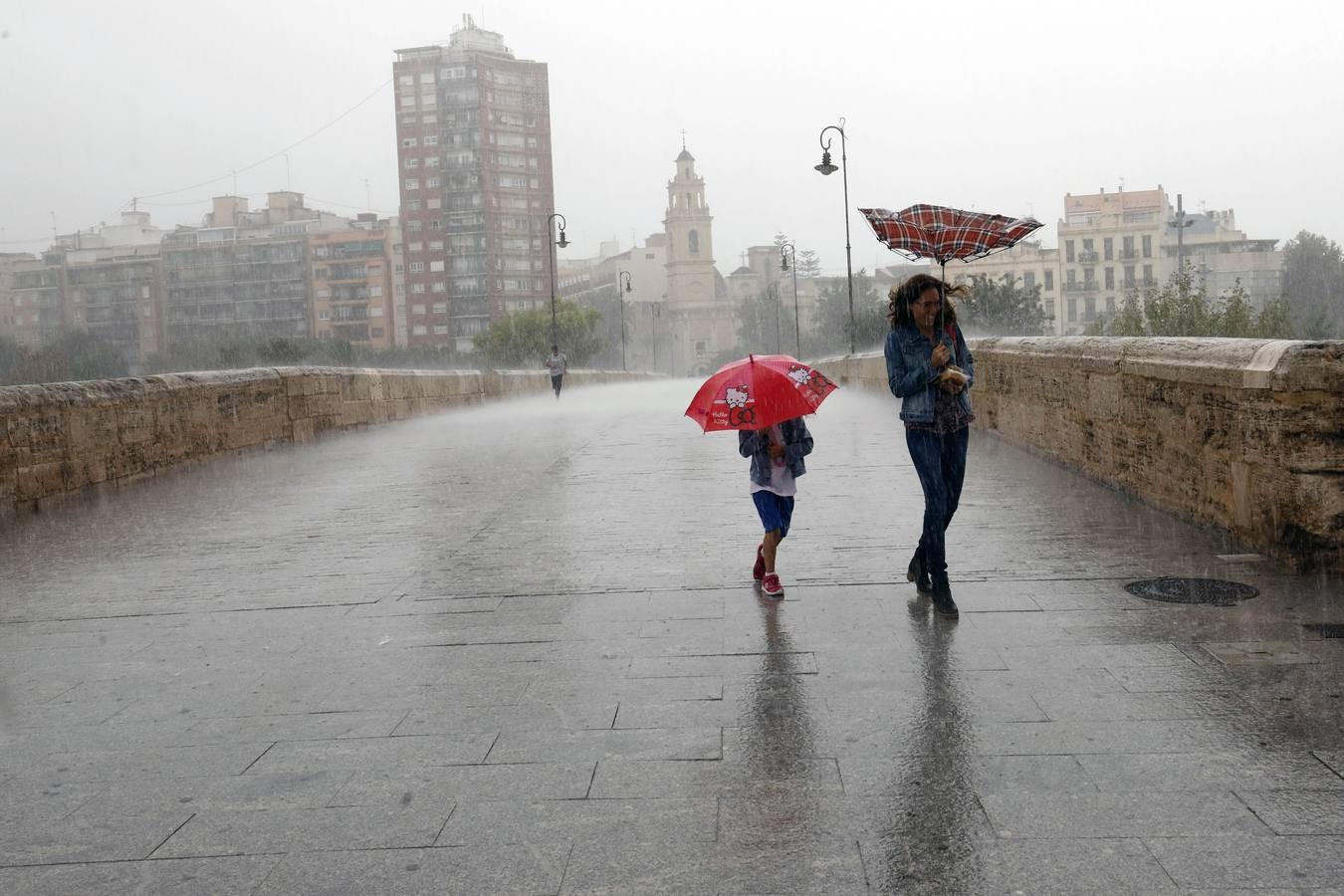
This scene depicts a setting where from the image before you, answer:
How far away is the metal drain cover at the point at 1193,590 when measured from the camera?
5348mm

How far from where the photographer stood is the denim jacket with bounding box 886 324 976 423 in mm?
5523

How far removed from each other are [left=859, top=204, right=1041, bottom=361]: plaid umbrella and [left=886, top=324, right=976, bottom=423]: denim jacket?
0.43m

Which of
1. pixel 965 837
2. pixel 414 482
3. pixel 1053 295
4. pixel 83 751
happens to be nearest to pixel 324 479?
pixel 414 482

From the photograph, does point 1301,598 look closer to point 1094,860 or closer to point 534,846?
point 1094,860

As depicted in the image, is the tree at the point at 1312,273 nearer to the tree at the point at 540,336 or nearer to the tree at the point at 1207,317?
the tree at the point at 1207,317

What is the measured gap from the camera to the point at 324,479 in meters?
11.6

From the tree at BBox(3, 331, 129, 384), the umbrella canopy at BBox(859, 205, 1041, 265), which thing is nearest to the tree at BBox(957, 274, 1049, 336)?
the tree at BBox(3, 331, 129, 384)

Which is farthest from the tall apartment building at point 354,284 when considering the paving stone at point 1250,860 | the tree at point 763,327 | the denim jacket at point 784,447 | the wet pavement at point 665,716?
the paving stone at point 1250,860

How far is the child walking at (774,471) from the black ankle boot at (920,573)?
1.96 feet

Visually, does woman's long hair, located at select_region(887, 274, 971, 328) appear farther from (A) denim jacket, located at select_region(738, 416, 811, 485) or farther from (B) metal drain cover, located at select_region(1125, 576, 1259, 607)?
(B) metal drain cover, located at select_region(1125, 576, 1259, 607)

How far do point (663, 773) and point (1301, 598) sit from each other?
3.21m

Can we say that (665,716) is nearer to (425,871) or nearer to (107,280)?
(425,871)

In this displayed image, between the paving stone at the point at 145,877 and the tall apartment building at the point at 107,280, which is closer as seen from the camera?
the paving stone at the point at 145,877

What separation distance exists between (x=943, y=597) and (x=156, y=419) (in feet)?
29.1
